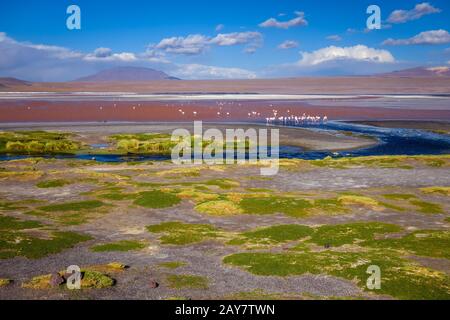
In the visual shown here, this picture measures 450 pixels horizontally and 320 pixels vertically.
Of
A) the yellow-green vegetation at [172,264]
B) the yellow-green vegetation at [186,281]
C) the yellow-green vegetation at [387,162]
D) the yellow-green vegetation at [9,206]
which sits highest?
the yellow-green vegetation at [387,162]

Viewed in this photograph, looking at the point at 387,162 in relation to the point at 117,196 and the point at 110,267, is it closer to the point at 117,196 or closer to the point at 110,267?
the point at 117,196

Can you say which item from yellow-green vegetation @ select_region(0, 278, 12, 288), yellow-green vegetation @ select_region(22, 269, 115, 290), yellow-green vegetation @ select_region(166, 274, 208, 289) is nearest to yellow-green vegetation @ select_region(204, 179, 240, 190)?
yellow-green vegetation @ select_region(166, 274, 208, 289)

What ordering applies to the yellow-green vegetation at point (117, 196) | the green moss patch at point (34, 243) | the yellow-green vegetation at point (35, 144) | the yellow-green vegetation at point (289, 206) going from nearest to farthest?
the green moss patch at point (34, 243) < the yellow-green vegetation at point (289, 206) < the yellow-green vegetation at point (117, 196) < the yellow-green vegetation at point (35, 144)

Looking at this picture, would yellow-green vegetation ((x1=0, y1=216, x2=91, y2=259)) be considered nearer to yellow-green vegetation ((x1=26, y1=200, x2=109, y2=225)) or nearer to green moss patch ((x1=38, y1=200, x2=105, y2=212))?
yellow-green vegetation ((x1=26, y1=200, x2=109, y2=225))

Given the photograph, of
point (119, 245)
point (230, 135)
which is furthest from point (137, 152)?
point (119, 245)

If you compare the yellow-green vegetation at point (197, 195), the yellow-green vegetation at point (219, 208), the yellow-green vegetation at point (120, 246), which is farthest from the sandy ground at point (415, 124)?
the yellow-green vegetation at point (120, 246)

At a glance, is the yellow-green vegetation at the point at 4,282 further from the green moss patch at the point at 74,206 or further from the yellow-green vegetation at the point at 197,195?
the yellow-green vegetation at the point at 197,195

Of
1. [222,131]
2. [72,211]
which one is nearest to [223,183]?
[72,211]
